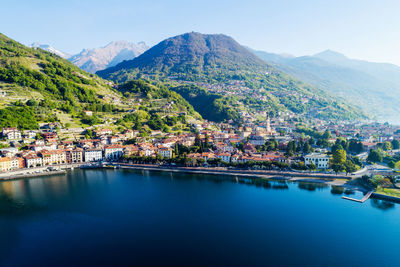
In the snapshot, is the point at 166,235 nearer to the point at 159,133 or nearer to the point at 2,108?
the point at 159,133

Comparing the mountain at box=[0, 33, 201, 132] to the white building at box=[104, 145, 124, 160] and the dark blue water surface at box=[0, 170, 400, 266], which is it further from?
the dark blue water surface at box=[0, 170, 400, 266]

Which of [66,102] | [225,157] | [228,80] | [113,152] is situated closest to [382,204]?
[225,157]

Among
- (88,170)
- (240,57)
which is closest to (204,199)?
(88,170)

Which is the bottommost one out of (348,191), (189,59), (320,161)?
(348,191)

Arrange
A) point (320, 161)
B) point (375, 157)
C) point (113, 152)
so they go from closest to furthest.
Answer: point (320, 161) < point (375, 157) < point (113, 152)

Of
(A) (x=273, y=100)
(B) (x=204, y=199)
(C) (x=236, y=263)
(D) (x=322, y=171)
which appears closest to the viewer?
(C) (x=236, y=263)

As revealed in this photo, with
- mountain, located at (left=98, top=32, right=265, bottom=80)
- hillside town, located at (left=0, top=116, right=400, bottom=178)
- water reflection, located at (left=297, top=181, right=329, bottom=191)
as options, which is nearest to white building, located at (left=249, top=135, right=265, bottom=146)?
hillside town, located at (left=0, top=116, right=400, bottom=178)

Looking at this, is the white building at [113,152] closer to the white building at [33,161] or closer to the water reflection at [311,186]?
the white building at [33,161]

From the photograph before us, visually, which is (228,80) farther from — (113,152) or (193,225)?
(193,225)
